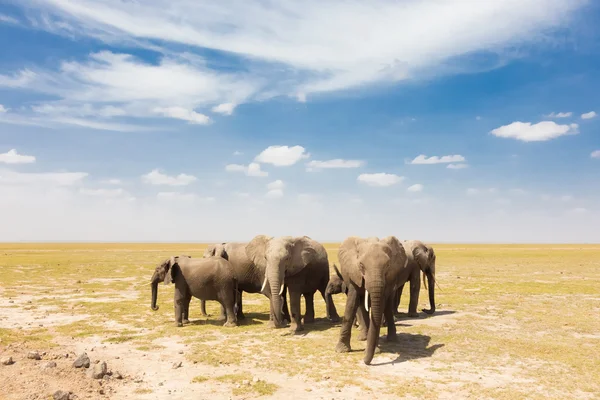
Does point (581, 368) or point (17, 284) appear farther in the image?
point (17, 284)

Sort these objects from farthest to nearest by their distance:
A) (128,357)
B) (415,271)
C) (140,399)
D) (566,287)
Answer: (566,287)
(415,271)
(128,357)
(140,399)

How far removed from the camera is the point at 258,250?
1800 cm

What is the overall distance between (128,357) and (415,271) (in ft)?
39.3

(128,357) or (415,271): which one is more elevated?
(415,271)

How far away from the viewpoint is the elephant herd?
1322 cm

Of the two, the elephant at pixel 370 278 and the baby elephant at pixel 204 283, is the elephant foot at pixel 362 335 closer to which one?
the elephant at pixel 370 278

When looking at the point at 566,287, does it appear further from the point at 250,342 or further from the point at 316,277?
the point at 250,342

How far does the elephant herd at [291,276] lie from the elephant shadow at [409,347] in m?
0.41

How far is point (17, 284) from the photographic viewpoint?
32.3 metres

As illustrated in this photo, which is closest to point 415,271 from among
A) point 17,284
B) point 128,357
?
point 128,357

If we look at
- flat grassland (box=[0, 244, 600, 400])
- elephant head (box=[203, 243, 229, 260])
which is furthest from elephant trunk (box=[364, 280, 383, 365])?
elephant head (box=[203, 243, 229, 260])

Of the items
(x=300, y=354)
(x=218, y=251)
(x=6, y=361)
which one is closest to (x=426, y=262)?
(x=300, y=354)

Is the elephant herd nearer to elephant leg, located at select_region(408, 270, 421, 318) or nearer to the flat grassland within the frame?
elephant leg, located at select_region(408, 270, 421, 318)

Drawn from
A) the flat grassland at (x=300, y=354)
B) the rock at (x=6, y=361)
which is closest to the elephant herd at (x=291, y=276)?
the flat grassland at (x=300, y=354)
